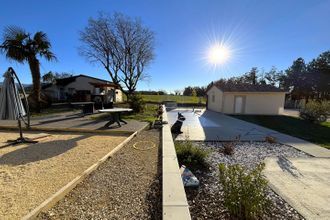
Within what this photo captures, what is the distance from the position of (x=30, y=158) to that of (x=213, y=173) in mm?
4144

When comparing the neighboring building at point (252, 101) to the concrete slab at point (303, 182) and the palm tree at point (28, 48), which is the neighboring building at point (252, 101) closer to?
the concrete slab at point (303, 182)

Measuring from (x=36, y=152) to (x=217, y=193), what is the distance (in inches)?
176

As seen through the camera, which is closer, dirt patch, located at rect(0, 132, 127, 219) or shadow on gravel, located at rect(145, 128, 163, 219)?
shadow on gravel, located at rect(145, 128, 163, 219)

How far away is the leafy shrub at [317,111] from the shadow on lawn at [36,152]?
48.8 ft

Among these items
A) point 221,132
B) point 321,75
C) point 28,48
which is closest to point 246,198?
point 221,132

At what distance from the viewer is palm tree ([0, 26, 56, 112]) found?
42.8 feet

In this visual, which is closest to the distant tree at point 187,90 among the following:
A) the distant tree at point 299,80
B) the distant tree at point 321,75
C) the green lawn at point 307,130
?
the distant tree at point 299,80

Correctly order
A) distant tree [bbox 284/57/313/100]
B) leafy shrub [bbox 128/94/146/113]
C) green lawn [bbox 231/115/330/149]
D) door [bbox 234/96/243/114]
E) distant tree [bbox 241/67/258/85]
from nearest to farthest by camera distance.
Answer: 1. green lawn [bbox 231/115/330/149]
2. leafy shrub [bbox 128/94/146/113]
3. door [bbox 234/96/243/114]
4. distant tree [bbox 284/57/313/100]
5. distant tree [bbox 241/67/258/85]

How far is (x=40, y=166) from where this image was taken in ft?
12.4

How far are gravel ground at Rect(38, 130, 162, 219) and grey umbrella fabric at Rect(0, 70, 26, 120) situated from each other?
3.11 meters

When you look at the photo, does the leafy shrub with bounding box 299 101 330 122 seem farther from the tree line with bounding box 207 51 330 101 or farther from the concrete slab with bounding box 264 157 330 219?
the tree line with bounding box 207 51 330 101

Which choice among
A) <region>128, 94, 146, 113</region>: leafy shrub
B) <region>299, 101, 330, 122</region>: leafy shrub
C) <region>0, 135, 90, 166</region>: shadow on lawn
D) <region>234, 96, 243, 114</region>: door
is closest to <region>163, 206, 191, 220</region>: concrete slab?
<region>0, 135, 90, 166</region>: shadow on lawn

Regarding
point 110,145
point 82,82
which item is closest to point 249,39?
point 110,145

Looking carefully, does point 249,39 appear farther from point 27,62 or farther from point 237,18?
point 27,62
